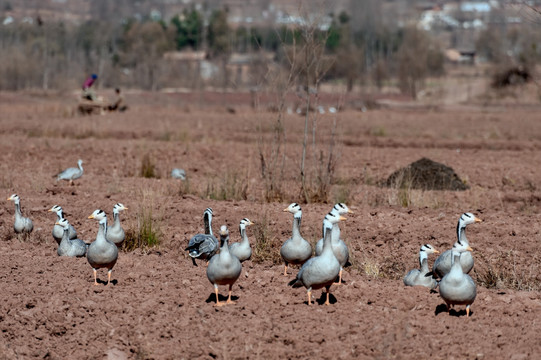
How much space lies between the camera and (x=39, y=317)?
8734mm

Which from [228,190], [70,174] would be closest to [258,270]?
[228,190]

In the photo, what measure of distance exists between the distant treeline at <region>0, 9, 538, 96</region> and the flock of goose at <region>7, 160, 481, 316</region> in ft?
105

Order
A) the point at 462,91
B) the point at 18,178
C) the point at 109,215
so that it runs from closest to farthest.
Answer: the point at 109,215
the point at 18,178
the point at 462,91

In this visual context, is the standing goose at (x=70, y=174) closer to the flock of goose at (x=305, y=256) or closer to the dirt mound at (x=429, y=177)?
the flock of goose at (x=305, y=256)

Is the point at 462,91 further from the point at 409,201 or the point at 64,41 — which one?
the point at 409,201

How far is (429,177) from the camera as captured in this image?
58.9 ft

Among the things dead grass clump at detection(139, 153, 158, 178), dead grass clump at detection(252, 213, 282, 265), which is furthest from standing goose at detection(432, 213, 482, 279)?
dead grass clump at detection(139, 153, 158, 178)

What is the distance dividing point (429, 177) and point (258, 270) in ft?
28.0

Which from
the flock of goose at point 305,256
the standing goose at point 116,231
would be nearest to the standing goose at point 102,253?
the flock of goose at point 305,256

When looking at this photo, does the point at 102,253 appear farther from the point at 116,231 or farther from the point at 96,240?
the point at 116,231

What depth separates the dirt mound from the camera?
17.4 metres

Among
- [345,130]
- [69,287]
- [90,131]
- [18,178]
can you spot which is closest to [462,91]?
[345,130]

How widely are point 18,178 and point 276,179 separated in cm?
620

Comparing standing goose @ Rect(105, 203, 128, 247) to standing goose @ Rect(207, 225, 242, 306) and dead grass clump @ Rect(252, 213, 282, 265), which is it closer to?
dead grass clump @ Rect(252, 213, 282, 265)
